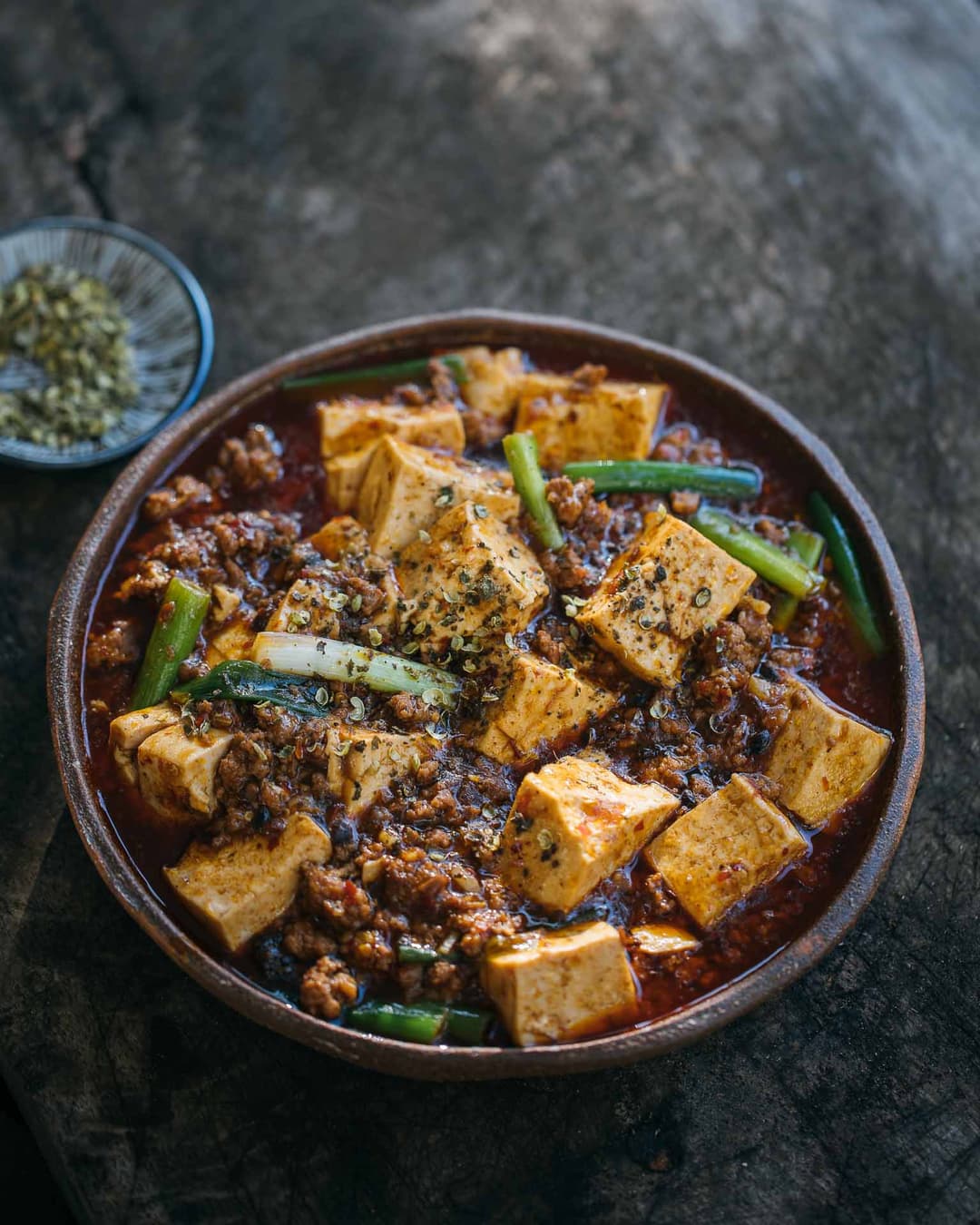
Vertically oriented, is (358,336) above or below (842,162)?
below

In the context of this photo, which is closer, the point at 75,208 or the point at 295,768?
the point at 295,768

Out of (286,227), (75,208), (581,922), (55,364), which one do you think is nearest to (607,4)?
(286,227)

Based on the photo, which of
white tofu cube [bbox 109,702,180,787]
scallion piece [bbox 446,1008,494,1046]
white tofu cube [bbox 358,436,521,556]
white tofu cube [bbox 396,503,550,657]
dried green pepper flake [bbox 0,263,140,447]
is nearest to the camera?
scallion piece [bbox 446,1008,494,1046]

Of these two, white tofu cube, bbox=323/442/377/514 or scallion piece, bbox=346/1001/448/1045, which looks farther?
white tofu cube, bbox=323/442/377/514

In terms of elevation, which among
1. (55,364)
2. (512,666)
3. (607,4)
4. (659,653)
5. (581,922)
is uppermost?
(607,4)

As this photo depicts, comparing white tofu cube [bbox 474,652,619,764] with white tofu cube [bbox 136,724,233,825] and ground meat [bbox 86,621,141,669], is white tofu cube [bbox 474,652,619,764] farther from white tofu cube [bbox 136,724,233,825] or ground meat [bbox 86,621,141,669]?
ground meat [bbox 86,621,141,669]

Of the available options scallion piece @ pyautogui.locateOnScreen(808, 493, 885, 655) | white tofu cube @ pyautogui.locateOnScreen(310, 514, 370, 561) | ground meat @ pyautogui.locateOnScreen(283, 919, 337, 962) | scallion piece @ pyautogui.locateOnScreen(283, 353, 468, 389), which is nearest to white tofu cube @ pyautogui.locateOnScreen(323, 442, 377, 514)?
white tofu cube @ pyautogui.locateOnScreen(310, 514, 370, 561)

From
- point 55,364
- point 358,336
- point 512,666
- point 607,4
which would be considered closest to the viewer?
point 512,666

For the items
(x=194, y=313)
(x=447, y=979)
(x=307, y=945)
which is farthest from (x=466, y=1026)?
(x=194, y=313)

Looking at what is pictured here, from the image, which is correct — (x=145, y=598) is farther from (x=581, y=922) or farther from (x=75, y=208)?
(x=75, y=208)
